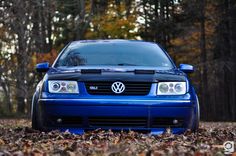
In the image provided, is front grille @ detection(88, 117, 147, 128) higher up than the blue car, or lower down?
lower down

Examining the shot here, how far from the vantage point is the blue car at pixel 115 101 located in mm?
6930

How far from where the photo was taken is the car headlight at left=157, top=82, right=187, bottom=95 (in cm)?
Result: 709

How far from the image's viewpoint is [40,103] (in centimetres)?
709

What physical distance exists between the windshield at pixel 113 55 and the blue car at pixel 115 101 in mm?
755

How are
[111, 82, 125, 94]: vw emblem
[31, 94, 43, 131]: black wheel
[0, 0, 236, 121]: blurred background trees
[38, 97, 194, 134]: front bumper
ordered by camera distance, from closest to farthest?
[38, 97, 194, 134]: front bumper, [111, 82, 125, 94]: vw emblem, [31, 94, 43, 131]: black wheel, [0, 0, 236, 121]: blurred background trees

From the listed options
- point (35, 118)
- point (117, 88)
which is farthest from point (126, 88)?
point (35, 118)

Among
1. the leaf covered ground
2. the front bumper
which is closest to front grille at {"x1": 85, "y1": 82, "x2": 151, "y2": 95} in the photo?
the front bumper

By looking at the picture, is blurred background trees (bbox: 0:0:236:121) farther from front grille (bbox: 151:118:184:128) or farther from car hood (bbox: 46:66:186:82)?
front grille (bbox: 151:118:184:128)

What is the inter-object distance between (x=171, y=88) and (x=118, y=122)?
800mm

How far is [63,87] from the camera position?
7.07 m

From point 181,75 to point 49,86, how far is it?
1727 millimetres

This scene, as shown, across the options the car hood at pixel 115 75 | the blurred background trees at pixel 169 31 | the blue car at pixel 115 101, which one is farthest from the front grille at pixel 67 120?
the blurred background trees at pixel 169 31

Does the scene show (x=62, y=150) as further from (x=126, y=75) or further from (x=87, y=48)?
(x=87, y=48)

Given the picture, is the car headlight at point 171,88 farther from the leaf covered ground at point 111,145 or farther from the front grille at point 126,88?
the leaf covered ground at point 111,145
